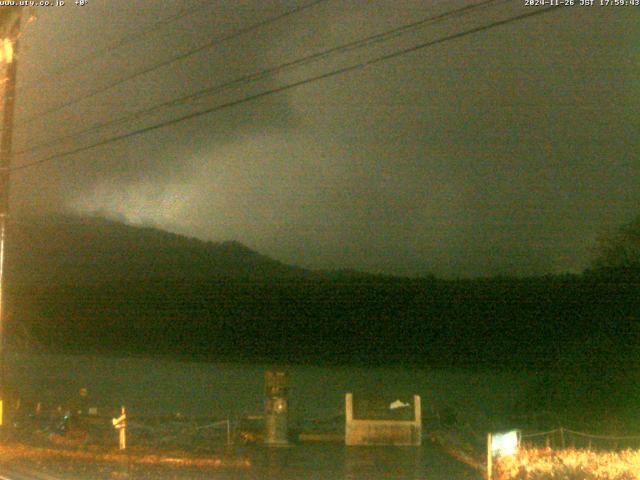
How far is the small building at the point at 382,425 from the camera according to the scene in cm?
2298

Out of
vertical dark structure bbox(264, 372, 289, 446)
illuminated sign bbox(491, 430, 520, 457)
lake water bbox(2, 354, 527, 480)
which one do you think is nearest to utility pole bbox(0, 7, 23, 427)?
vertical dark structure bbox(264, 372, 289, 446)

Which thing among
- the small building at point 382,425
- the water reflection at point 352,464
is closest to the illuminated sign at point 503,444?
the water reflection at point 352,464

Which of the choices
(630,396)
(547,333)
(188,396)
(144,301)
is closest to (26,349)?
(144,301)

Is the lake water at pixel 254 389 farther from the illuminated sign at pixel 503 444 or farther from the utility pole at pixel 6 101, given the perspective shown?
the utility pole at pixel 6 101

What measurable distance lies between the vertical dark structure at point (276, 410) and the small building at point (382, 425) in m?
1.88

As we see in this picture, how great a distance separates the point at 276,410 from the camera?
22.4 meters

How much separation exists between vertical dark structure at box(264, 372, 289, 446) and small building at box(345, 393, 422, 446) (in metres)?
1.88

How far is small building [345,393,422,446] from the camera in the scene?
75.4ft

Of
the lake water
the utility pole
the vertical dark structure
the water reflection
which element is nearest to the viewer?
the water reflection

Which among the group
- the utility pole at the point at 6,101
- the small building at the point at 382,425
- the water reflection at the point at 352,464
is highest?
the utility pole at the point at 6,101

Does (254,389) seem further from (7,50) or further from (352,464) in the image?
(7,50)

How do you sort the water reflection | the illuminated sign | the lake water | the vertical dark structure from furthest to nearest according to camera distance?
the vertical dark structure < the lake water < the water reflection < the illuminated sign

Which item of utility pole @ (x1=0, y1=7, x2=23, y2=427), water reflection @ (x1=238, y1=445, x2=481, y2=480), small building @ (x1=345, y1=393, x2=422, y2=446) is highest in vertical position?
utility pole @ (x1=0, y1=7, x2=23, y2=427)

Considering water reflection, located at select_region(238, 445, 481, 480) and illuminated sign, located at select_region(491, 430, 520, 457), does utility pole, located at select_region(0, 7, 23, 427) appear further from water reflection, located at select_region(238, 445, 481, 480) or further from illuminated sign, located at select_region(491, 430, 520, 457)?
illuminated sign, located at select_region(491, 430, 520, 457)
